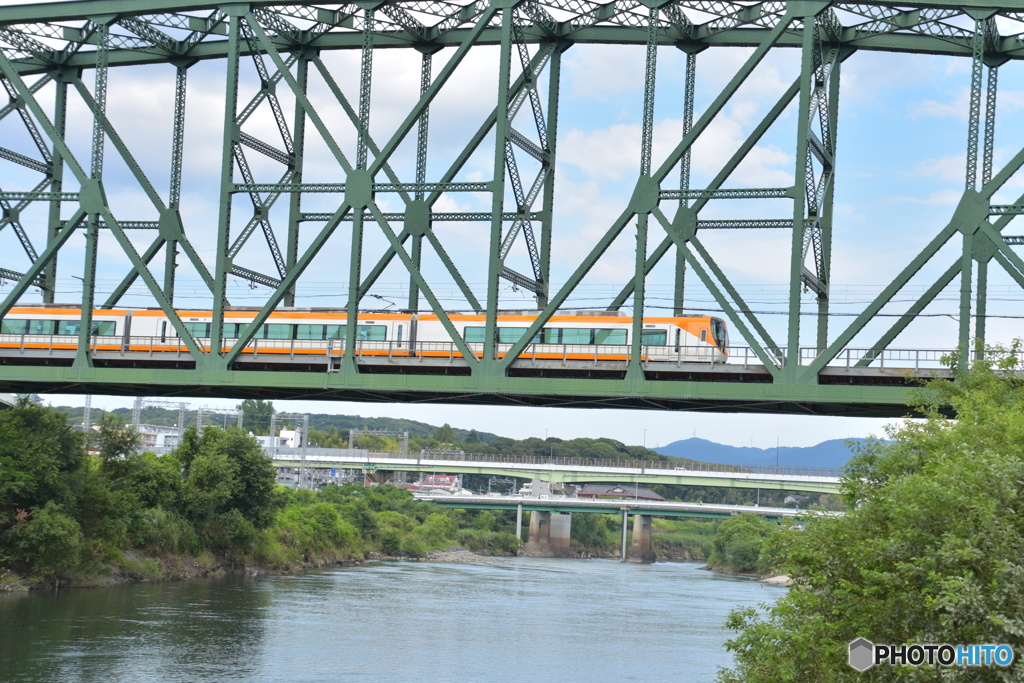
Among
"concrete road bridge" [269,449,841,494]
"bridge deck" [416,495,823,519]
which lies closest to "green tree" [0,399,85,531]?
"concrete road bridge" [269,449,841,494]

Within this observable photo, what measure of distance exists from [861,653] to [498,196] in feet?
55.9

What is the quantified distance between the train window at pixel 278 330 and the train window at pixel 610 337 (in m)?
12.1

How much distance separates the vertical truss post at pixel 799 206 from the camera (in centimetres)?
A: 3081

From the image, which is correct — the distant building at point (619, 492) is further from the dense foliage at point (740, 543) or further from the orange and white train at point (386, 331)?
the orange and white train at point (386, 331)

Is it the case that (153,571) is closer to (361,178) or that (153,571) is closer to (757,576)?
(361,178)

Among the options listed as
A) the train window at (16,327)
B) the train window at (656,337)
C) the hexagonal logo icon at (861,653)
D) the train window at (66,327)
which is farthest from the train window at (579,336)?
the train window at (16,327)

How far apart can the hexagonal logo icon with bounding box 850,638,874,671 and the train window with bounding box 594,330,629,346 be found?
867 inches

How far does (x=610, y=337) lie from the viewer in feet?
139

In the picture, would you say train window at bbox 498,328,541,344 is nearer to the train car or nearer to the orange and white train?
the orange and white train

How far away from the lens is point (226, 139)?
1474 inches

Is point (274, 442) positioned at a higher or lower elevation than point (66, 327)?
lower

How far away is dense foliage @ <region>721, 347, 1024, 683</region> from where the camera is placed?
61.6ft

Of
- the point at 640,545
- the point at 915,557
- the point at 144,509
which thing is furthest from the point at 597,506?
the point at 915,557

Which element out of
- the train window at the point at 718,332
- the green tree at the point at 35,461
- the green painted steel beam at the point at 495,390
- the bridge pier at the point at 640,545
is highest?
the train window at the point at 718,332
